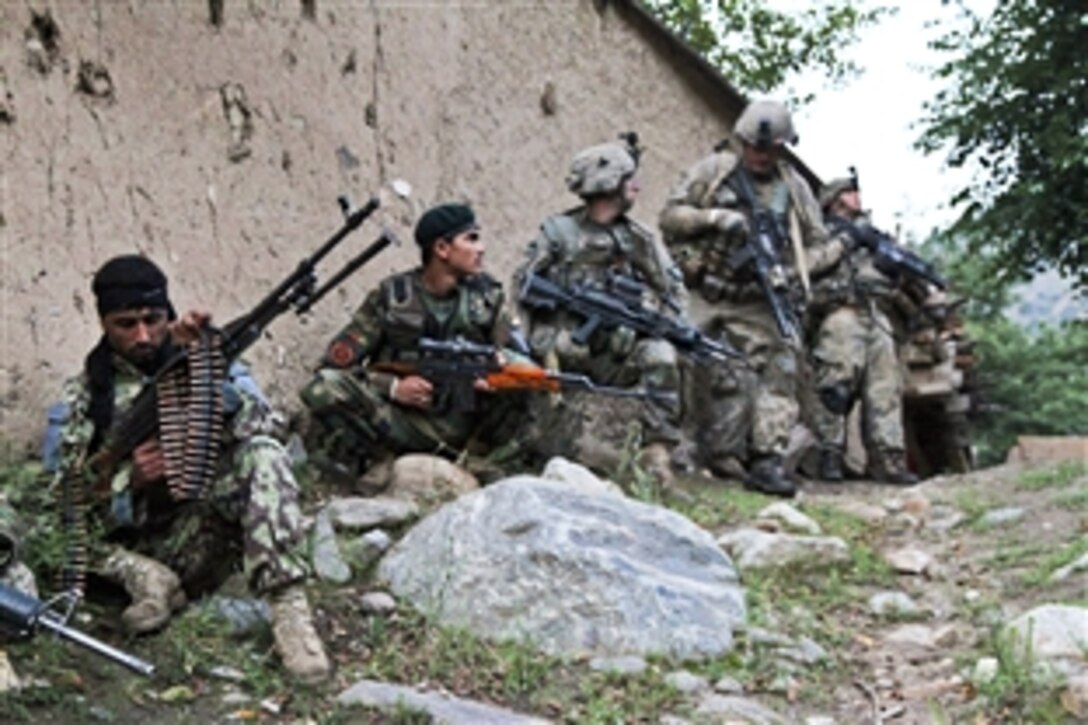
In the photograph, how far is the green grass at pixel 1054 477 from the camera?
6309mm

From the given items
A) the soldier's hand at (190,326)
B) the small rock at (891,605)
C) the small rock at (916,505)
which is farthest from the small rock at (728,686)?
the small rock at (916,505)

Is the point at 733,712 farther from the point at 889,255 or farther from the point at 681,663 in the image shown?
the point at 889,255

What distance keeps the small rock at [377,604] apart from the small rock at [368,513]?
60 centimetres

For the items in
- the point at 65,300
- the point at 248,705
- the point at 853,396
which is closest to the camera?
the point at 248,705

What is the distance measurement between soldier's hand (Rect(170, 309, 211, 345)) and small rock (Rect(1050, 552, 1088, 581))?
274cm

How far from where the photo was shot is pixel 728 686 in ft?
12.6

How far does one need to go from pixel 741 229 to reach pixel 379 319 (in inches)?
84.1

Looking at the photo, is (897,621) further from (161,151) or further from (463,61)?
(463,61)

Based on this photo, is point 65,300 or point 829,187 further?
point 829,187

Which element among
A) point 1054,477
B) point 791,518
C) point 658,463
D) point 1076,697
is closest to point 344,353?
point 658,463

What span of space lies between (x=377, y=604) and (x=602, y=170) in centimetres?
277

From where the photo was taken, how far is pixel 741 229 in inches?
275

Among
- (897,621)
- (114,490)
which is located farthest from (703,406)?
(114,490)

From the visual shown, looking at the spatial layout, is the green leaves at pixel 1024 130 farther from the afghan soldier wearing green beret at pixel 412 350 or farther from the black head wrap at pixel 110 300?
the black head wrap at pixel 110 300
